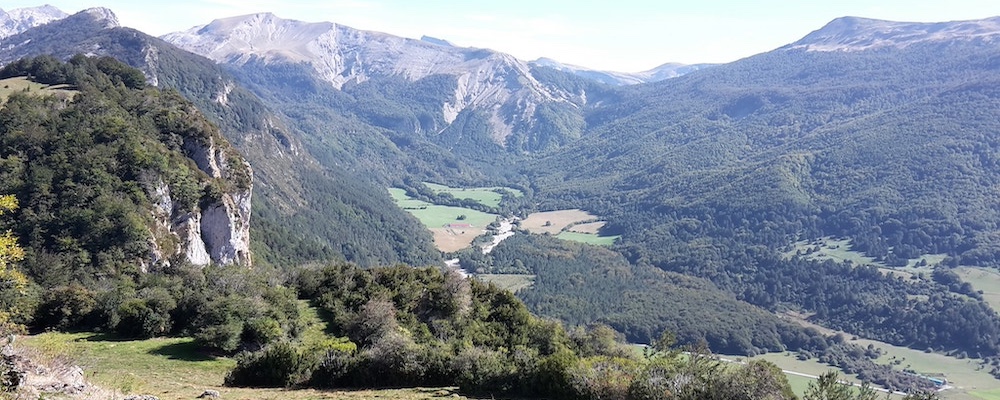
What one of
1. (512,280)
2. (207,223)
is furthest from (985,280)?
(207,223)

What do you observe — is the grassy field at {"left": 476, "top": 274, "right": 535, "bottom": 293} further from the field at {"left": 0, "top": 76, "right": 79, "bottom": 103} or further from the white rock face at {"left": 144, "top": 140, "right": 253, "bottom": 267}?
the field at {"left": 0, "top": 76, "right": 79, "bottom": 103}

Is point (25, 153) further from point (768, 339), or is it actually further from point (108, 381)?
point (768, 339)

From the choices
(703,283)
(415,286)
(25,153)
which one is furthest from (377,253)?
(415,286)

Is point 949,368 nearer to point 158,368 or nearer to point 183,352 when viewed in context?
point 183,352

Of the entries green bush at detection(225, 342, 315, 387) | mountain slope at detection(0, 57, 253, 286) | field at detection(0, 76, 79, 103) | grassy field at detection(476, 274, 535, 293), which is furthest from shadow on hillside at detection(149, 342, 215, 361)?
grassy field at detection(476, 274, 535, 293)

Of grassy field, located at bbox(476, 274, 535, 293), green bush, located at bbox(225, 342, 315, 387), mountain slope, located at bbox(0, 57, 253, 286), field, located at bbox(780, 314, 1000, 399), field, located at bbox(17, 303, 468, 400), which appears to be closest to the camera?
field, located at bbox(17, 303, 468, 400)

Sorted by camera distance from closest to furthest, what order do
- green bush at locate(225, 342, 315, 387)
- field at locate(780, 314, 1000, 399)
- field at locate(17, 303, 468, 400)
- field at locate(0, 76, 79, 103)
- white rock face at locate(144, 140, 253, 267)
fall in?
field at locate(17, 303, 468, 400), green bush at locate(225, 342, 315, 387), white rock face at locate(144, 140, 253, 267), field at locate(0, 76, 79, 103), field at locate(780, 314, 1000, 399)
